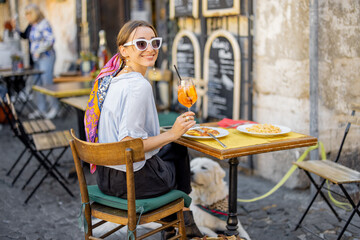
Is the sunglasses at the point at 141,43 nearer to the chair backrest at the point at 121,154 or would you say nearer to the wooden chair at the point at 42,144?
the chair backrest at the point at 121,154

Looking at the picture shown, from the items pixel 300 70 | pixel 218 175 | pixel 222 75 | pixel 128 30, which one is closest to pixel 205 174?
pixel 218 175

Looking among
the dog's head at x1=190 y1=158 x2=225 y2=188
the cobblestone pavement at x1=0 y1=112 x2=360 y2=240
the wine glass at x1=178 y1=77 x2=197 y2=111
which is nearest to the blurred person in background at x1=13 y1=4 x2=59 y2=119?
the cobblestone pavement at x1=0 y1=112 x2=360 y2=240

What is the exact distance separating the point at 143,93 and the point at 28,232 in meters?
2.03

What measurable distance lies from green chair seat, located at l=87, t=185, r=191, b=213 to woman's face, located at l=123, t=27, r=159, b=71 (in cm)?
81

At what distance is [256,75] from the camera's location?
17.1 ft

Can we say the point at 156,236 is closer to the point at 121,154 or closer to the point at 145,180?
the point at 145,180

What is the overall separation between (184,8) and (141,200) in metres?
4.01

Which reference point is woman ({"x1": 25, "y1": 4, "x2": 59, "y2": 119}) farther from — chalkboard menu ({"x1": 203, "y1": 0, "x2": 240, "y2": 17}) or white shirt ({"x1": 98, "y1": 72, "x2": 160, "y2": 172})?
white shirt ({"x1": 98, "y1": 72, "x2": 160, "y2": 172})

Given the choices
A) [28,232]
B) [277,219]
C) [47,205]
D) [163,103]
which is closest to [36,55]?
[163,103]

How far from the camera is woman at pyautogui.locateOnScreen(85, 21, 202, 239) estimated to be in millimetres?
2646

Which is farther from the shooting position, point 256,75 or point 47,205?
point 256,75

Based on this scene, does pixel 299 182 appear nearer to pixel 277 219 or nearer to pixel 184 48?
pixel 277 219

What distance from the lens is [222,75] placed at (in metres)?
5.66

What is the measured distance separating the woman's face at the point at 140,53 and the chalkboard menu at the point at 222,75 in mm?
Result: 2538
